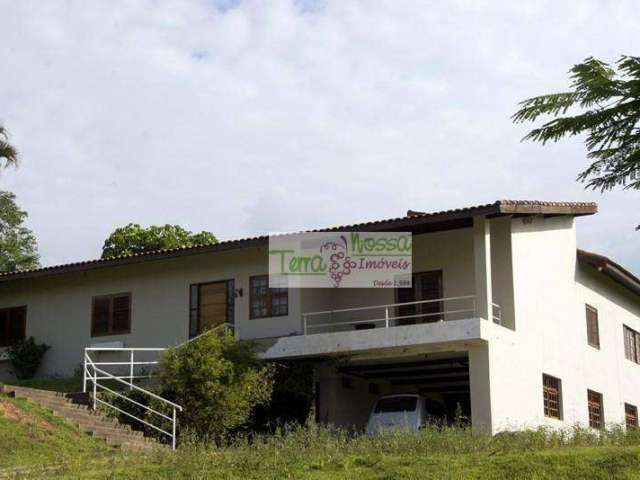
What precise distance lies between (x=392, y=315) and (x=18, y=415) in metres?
9.41

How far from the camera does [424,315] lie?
76.4 feet

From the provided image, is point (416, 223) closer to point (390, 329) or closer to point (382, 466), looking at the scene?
point (390, 329)

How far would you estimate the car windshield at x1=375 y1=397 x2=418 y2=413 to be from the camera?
23031mm

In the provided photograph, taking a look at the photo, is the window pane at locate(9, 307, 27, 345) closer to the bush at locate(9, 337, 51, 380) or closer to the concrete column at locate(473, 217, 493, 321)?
the bush at locate(9, 337, 51, 380)

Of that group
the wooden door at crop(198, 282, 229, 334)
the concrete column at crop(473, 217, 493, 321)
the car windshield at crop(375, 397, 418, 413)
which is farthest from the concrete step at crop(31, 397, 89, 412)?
the concrete column at crop(473, 217, 493, 321)

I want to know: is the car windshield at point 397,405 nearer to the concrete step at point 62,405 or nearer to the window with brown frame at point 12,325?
the concrete step at point 62,405

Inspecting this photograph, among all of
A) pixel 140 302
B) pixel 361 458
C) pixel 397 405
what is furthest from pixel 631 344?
pixel 361 458

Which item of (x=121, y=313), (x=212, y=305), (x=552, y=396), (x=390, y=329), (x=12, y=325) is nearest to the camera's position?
(x=390, y=329)

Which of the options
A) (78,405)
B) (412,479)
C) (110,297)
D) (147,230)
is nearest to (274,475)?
(412,479)

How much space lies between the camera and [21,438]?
17906 millimetres

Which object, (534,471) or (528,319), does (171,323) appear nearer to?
(528,319)

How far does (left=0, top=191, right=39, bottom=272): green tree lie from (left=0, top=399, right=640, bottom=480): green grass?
2539cm

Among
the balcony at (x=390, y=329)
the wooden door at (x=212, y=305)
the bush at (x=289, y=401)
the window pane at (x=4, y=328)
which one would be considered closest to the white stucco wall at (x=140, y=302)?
the wooden door at (x=212, y=305)

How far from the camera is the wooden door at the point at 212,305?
2583cm
